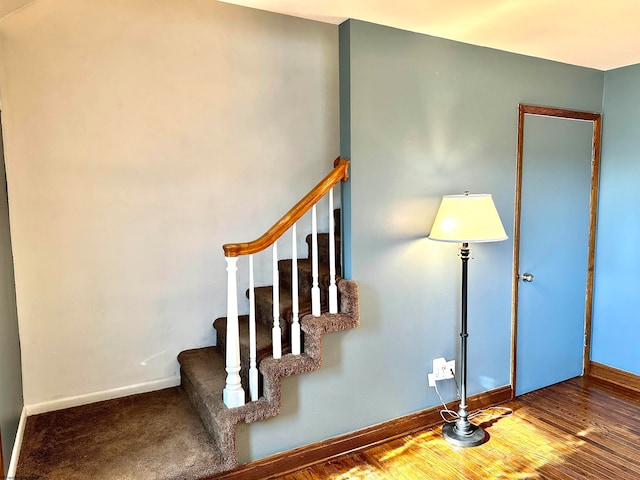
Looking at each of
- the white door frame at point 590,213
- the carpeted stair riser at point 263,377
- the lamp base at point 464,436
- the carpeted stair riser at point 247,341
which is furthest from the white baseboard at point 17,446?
the white door frame at point 590,213

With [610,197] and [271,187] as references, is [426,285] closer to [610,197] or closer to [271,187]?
[271,187]

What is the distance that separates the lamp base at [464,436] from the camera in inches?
101

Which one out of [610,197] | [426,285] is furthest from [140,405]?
[610,197]

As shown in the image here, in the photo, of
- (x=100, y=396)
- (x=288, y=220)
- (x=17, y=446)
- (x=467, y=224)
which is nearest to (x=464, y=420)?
(x=467, y=224)

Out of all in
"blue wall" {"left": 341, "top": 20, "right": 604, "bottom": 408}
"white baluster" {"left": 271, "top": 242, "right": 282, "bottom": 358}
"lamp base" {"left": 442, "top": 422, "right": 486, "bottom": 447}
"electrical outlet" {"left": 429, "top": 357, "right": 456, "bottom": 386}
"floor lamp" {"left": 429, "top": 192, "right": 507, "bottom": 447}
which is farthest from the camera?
"electrical outlet" {"left": 429, "top": 357, "right": 456, "bottom": 386}

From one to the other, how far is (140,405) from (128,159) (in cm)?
144

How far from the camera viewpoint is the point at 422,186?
8.70 feet

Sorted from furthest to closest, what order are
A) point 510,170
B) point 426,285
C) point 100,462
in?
point 510,170
point 426,285
point 100,462

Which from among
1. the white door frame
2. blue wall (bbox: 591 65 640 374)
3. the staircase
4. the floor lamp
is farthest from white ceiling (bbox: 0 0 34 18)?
blue wall (bbox: 591 65 640 374)

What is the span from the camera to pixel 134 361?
2717 millimetres

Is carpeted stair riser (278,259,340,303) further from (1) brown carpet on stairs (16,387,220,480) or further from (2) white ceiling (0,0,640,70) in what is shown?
(2) white ceiling (0,0,640,70)

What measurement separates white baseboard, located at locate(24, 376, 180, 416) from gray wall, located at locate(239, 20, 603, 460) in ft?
2.88

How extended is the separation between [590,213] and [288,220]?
101 inches

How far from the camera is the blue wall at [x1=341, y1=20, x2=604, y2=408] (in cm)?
246
